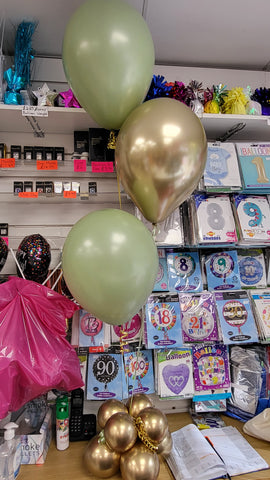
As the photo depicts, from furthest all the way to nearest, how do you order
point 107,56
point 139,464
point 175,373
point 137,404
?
point 175,373, point 137,404, point 139,464, point 107,56

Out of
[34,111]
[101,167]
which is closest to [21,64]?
[34,111]

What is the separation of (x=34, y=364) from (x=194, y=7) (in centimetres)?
166

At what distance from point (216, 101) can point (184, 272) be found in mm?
882

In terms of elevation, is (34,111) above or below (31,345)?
above

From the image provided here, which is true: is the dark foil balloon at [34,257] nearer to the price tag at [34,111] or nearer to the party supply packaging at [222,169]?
the price tag at [34,111]

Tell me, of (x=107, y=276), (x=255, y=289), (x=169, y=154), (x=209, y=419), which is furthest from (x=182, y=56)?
(x=209, y=419)

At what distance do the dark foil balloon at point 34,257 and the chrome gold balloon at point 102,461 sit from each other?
0.71 meters

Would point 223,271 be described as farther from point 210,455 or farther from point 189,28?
point 189,28

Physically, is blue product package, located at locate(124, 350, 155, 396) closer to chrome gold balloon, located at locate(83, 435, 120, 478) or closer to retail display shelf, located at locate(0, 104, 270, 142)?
chrome gold balloon, located at locate(83, 435, 120, 478)

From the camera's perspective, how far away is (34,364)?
3.60 feet

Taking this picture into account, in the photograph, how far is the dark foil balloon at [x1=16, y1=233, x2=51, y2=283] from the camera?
1.28 m

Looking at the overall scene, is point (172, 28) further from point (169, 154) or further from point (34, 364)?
point (34, 364)

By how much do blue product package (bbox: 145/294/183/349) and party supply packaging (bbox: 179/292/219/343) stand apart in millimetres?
50

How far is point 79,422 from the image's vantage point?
141 cm
